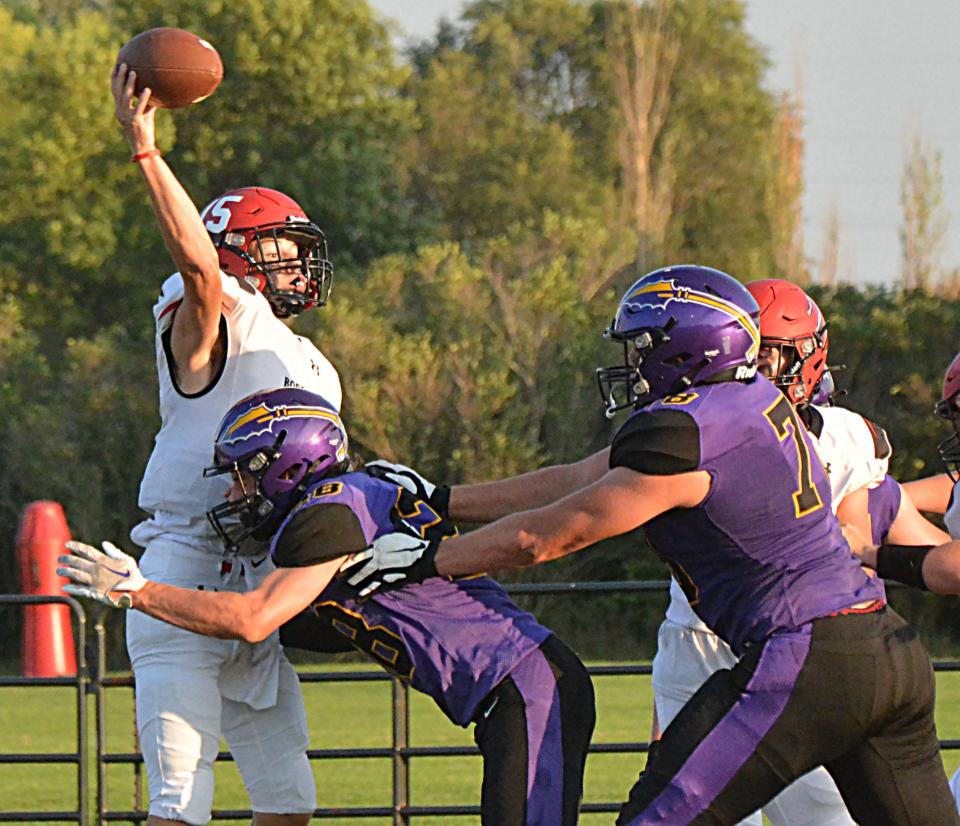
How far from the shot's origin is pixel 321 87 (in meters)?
34.6

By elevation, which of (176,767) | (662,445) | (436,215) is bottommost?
(176,767)

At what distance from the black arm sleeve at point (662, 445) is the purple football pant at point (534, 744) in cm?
63

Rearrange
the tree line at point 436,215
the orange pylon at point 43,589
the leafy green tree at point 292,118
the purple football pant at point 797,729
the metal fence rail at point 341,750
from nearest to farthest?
the purple football pant at point 797,729 → the metal fence rail at point 341,750 → the orange pylon at point 43,589 → the tree line at point 436,215 → the leafy green tree at point 292,118

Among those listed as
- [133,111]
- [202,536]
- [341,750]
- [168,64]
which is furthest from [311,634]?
[341,750]

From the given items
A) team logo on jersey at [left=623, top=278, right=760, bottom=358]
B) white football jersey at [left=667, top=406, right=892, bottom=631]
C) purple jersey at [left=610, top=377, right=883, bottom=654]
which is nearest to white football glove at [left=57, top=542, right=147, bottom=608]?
purple jersey at [left=610, top=377, right=883, bottom=654]

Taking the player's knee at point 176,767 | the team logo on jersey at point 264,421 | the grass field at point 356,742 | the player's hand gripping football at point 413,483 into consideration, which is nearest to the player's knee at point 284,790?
the player's knee at point 176,767

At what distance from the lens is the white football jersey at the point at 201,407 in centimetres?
500

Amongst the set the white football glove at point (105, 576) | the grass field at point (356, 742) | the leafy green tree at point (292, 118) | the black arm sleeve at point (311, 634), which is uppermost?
the leafy green tree at point (292, 118)

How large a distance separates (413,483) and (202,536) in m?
0.76

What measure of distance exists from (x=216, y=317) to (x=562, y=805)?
62.7 inches

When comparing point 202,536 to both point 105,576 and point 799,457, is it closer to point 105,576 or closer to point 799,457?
point 105,576

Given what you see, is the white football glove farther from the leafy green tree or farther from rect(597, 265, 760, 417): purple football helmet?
the leafy green tree

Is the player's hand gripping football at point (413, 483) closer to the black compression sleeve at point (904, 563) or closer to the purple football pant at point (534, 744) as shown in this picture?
the purple football pant at point (534, 744)

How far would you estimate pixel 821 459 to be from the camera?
5.14m
